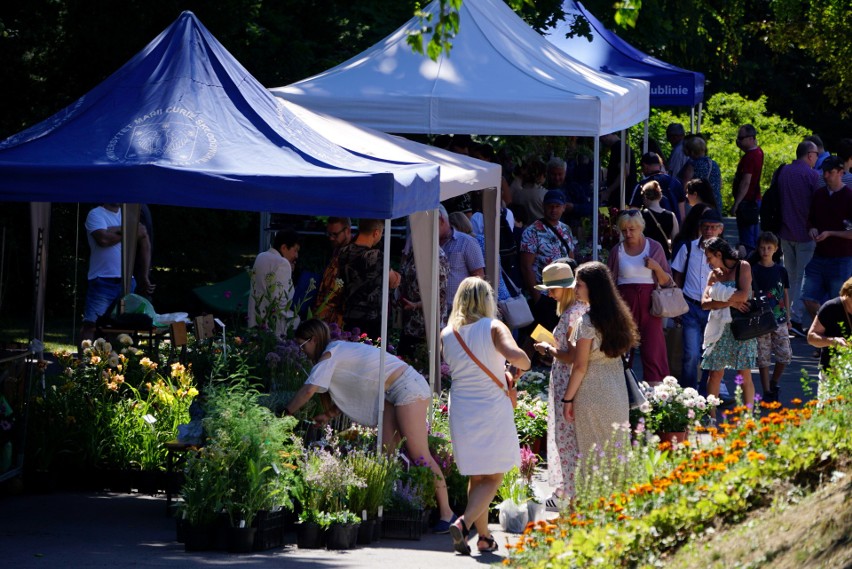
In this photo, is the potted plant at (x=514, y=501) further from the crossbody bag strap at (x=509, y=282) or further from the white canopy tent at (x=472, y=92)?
the crossbody bag strap at (x=509, y=282)

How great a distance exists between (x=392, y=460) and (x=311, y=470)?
619 millimetres

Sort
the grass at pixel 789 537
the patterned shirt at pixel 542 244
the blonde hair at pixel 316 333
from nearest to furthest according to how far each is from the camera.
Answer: the grass at pixel 789 537 → the blonde hair at pixel 316 333 → the patterned shirt at pixel 542 244

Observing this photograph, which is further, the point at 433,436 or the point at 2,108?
the point at 2,108

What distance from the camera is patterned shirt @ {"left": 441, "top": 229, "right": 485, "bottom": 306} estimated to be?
11.8 metres

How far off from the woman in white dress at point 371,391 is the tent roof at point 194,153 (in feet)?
2.81

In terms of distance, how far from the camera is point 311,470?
773 cm

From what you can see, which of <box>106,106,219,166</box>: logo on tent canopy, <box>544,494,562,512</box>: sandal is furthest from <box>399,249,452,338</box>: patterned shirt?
<box>106,106,219,166</box>: logo on tent canopy

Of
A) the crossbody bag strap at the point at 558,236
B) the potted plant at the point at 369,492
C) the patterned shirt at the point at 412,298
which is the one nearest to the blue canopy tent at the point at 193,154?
the potted plant at the point at 369,492

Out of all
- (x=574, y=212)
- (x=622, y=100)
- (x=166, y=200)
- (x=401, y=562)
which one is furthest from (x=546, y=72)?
(x=401, y=562)

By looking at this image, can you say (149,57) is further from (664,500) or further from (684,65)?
(684,65)

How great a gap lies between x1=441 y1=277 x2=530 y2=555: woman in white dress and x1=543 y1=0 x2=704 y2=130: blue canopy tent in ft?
38.9

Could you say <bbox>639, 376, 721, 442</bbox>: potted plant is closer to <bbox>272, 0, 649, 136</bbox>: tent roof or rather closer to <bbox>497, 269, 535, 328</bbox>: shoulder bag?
<bbox>497, 269, 535, 328</bbox>: shoulder bag

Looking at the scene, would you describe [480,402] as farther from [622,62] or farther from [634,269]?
[622,62]

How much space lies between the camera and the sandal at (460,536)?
7461mm
